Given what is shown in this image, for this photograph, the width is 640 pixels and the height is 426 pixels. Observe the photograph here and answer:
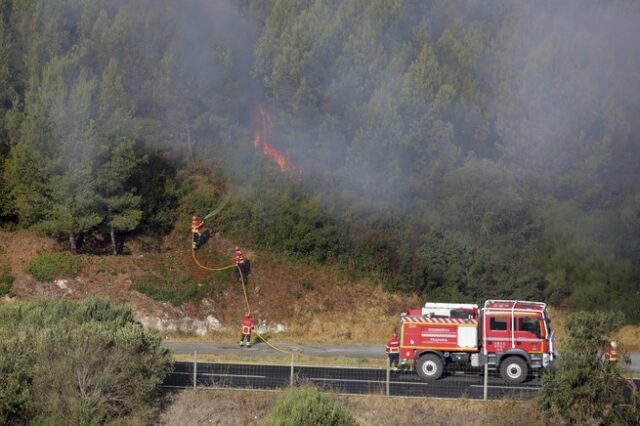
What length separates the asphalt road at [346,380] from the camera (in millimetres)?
22797

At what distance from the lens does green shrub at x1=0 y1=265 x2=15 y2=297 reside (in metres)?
36.6

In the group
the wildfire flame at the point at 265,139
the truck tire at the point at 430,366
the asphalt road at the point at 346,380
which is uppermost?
the wildfire flame at the point at 265,139

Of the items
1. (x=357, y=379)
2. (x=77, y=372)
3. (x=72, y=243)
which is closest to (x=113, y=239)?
(x=72, y=243)

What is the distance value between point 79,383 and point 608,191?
96.8ft

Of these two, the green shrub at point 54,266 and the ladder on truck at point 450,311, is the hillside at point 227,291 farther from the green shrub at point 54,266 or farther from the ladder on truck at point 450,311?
the ladder on truck at point 450,311

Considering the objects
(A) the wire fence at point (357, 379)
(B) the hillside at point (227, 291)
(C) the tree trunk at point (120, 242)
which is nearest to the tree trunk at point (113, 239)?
(C) the tree trunk at point (120, 242)

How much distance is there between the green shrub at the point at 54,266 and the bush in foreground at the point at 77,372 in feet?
48.1

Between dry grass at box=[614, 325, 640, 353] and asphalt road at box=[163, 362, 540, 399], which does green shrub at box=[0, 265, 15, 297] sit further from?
dry grass at box=[614, 325, 640, 353]

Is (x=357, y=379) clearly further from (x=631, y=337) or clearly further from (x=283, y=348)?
(x=631, y=337)

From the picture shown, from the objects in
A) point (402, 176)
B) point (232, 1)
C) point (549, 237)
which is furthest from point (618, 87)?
point (232, 1)

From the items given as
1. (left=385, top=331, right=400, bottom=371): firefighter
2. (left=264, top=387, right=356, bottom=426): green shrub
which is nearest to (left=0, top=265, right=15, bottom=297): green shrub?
(left=385, top=331, right=400, bottom=371): firefighter

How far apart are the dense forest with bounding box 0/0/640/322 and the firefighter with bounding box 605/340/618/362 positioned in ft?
68.1

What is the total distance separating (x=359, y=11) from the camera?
4553 centimetres

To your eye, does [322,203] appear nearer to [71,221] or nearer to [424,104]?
[424,104]
